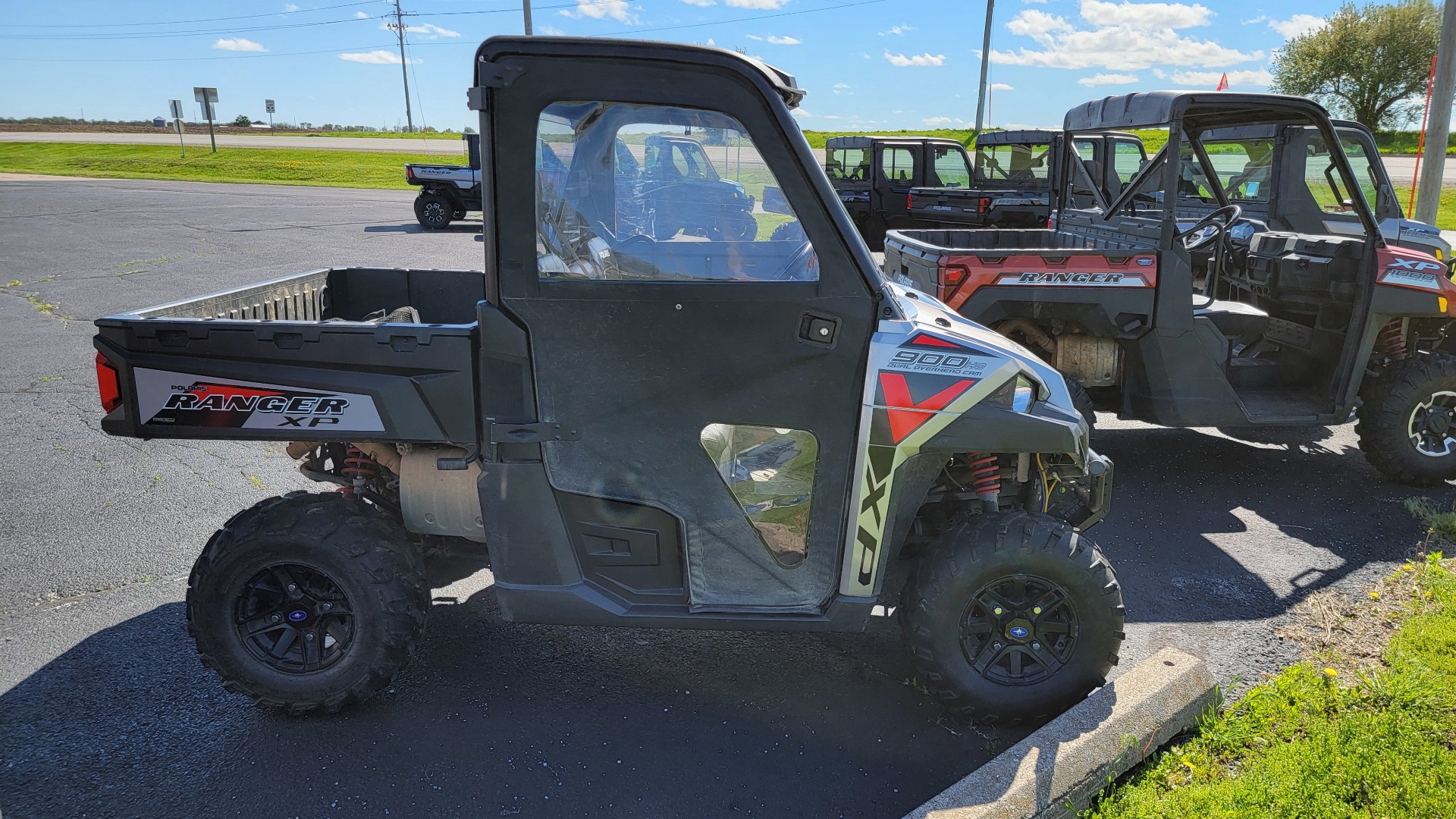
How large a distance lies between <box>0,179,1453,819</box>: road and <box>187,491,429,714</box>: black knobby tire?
0.19m

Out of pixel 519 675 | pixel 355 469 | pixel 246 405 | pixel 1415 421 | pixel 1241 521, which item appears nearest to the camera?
pixel 246 405

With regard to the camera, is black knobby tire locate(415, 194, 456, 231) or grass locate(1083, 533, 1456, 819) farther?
black knobby tire locate(415, 194, 456, 231)

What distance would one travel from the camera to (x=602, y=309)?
3076 mm

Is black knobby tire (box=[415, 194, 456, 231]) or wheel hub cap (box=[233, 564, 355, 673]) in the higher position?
black knobby tire (box=[415, 194, 456, 231])

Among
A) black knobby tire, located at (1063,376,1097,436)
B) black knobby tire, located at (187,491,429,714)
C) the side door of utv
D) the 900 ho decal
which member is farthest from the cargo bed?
black knobby tire, located at (1063,376,1097,436)

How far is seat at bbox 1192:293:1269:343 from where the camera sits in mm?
6242

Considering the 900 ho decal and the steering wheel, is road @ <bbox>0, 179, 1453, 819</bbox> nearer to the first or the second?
the 900 ho decal

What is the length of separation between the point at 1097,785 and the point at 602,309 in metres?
2.11

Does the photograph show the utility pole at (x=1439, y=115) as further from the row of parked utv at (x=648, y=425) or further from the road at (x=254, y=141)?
the road at (x=254, y=141)

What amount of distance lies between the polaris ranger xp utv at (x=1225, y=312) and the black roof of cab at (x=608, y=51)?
2.67 meters

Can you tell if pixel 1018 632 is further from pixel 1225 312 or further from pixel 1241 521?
pixel 1225 312

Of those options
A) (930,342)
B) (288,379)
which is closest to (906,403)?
(930,342)

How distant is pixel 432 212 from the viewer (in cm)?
2052

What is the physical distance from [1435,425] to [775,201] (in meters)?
5.10
